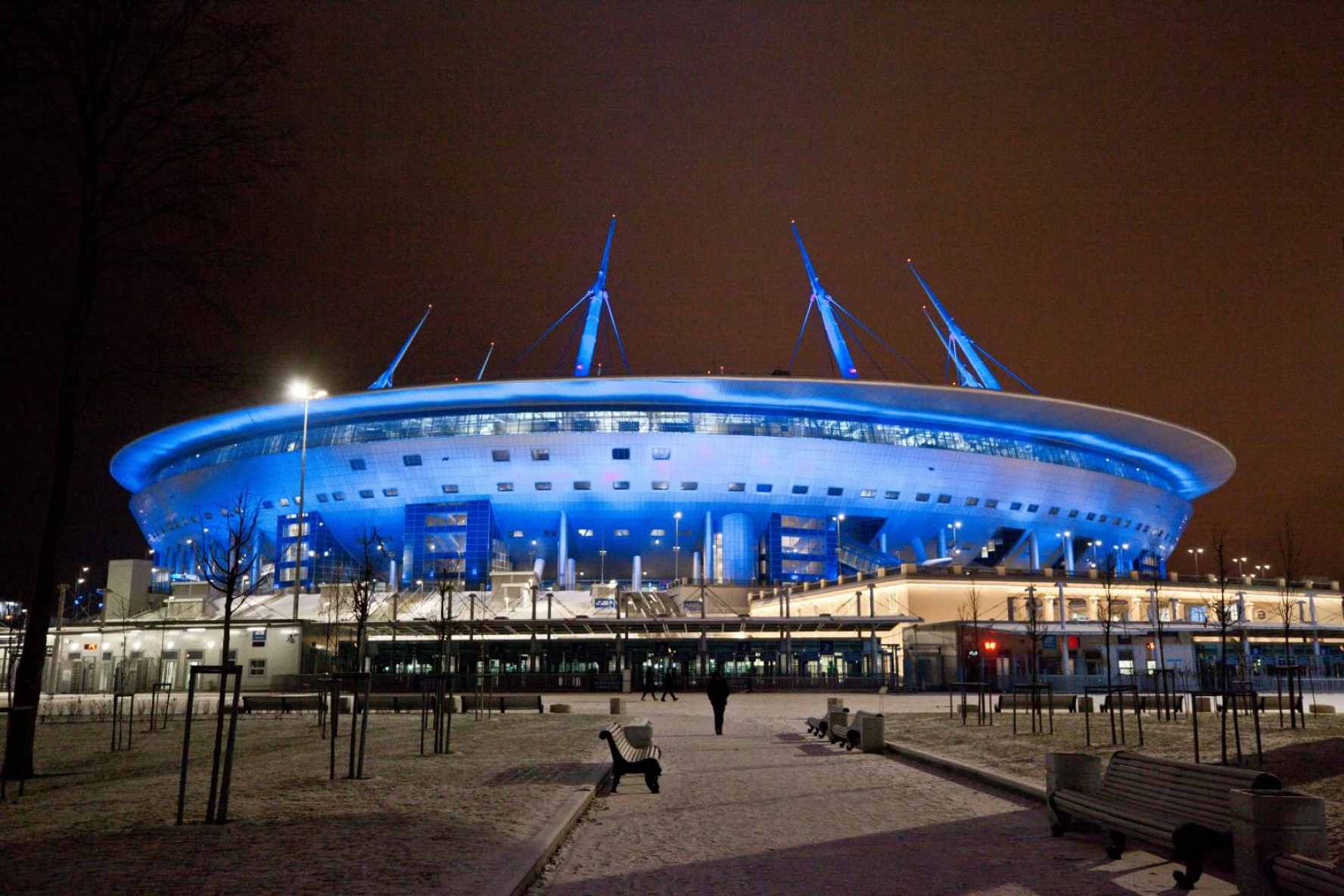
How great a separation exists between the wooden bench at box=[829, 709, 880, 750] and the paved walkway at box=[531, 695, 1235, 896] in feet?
9.22

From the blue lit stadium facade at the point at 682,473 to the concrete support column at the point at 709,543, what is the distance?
1.10 feet

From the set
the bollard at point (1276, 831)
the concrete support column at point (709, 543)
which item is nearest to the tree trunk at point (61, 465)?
the bollard at point (1276, 831)

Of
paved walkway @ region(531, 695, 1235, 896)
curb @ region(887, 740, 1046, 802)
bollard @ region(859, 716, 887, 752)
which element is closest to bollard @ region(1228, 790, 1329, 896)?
paved walkway @ region(531, 695, 1235, 896)

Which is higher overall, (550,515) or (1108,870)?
(550,515)

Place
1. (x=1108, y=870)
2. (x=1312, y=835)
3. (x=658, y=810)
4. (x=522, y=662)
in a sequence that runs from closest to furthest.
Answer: (x=1312, y=835)
(x=1108, y=870)
(x=658, y=810)
(x=522, y=662)

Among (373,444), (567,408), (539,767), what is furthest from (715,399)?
(539,767)

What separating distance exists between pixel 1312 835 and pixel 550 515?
3228 inches

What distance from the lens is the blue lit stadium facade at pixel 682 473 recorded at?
3270 inches

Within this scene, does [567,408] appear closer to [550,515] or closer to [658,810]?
[550,515]

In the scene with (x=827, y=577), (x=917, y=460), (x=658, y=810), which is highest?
(x=917, y=460)

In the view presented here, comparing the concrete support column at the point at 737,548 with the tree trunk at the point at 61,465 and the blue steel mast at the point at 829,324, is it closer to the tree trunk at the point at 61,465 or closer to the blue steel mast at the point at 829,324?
the blue steel mast at the point at 829,324

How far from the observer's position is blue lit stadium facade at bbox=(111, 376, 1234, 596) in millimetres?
83062

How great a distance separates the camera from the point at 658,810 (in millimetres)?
12242

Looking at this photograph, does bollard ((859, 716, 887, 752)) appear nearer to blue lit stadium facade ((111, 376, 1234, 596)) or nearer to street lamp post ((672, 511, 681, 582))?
blue lit stadium facade ((111, 376, 1234, 596))
